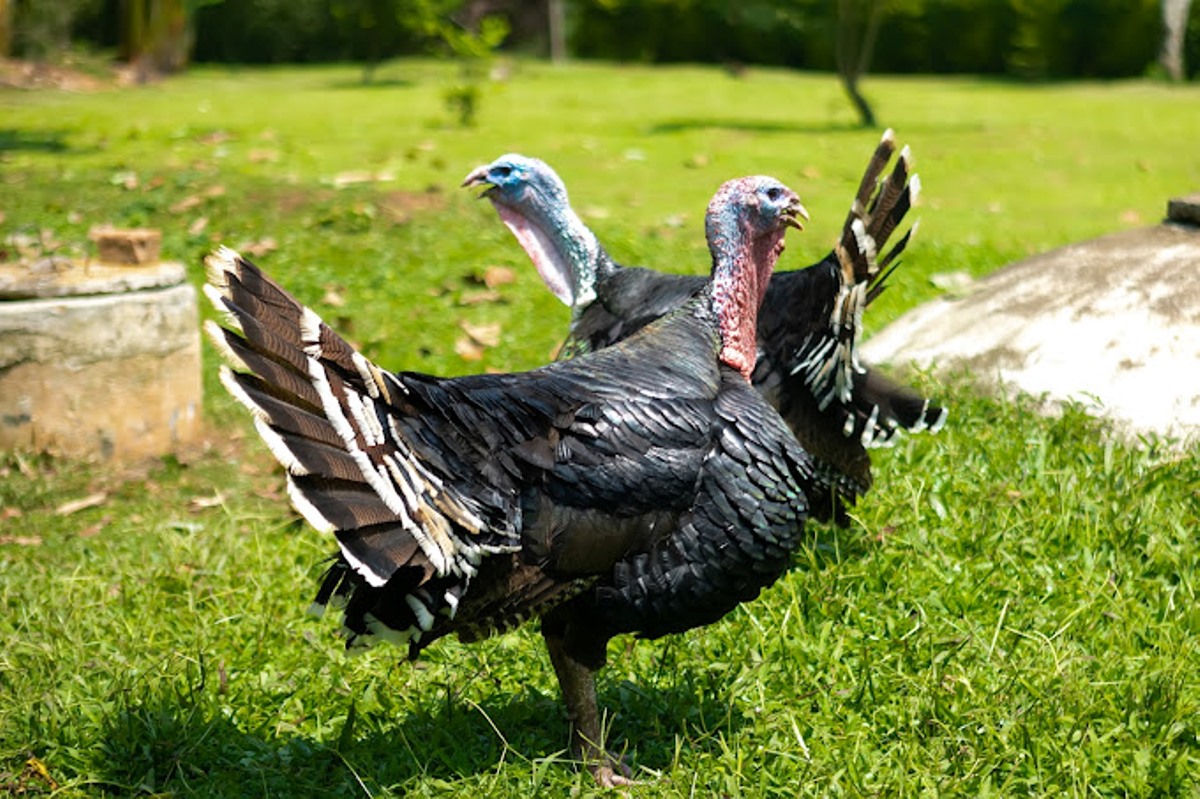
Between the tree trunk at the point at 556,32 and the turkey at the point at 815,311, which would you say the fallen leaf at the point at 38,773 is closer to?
the turkey at the point at 815,311

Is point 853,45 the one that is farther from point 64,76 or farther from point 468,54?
point 64,76

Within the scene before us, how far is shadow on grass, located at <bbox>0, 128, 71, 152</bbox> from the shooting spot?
11.0 meters

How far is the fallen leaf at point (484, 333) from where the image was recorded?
6980mm

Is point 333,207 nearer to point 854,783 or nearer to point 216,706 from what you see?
point 216,706

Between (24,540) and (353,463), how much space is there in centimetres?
320

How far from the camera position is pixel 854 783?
3275mm

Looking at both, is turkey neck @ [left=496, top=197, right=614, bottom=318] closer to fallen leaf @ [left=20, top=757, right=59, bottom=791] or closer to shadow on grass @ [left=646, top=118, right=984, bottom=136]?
fallen leaf @ [left=20, top=757, right=59, bottom=791]

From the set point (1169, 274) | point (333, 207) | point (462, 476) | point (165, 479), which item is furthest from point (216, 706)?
point (333, 207)

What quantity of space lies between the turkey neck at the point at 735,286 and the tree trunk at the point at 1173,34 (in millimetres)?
19093

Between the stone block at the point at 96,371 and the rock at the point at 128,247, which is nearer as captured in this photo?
the stone block at the point at 96,371

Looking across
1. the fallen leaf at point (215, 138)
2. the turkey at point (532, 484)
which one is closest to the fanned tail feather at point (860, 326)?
the turkey at point (532, 484)

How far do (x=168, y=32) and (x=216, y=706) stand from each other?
17.3 m

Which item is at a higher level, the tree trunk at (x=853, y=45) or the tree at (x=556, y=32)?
the tree trunk at (x=853, y=45)

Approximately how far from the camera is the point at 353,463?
2.72 m
